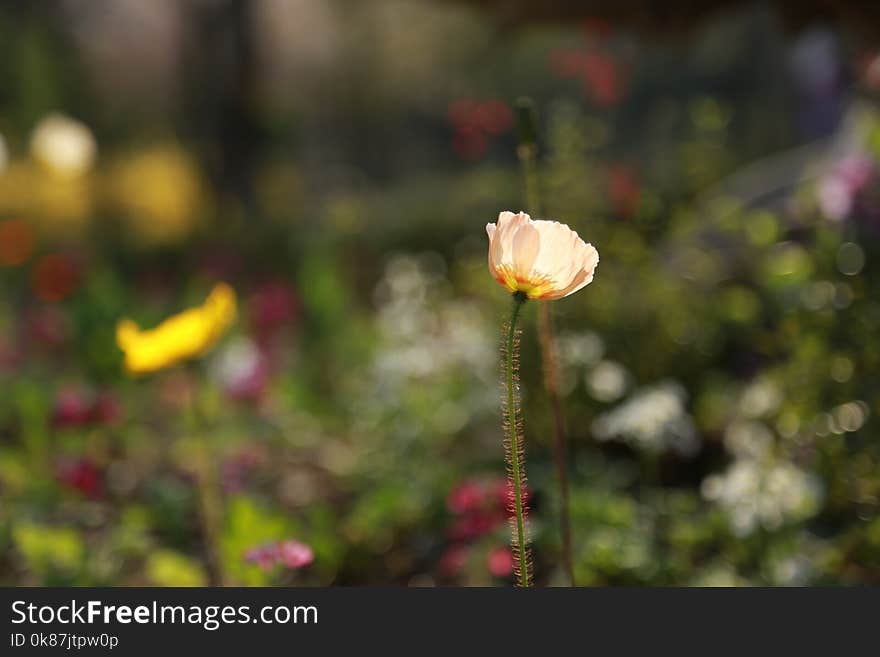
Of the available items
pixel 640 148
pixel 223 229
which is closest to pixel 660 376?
pixel 223 229

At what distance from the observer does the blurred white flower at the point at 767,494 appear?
6.49 ft

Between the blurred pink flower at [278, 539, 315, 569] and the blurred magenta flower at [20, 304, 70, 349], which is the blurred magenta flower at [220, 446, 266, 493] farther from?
the blurred magenta flower at [20, 304, 70, 349]

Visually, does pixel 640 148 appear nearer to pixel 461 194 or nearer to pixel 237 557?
pixel 461 194

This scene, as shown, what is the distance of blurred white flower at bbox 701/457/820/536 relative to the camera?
1979 mm

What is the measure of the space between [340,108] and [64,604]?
15.6 m

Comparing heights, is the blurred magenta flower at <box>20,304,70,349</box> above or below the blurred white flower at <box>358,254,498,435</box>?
above

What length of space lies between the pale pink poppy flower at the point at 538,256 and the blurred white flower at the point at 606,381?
1.47 m

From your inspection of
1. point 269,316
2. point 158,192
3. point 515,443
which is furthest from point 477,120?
point 158,192

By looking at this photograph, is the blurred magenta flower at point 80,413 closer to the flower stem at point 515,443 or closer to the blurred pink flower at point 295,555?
the blurred pink flower at point 295,555

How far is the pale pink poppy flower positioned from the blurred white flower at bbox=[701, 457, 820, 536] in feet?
3.75

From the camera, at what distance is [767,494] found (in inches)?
78.0

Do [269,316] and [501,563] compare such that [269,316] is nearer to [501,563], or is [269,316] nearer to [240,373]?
[240,373]

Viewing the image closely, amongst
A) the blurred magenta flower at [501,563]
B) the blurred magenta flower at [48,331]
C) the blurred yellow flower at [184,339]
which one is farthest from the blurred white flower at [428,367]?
the blurred magenta flower at [48,331]

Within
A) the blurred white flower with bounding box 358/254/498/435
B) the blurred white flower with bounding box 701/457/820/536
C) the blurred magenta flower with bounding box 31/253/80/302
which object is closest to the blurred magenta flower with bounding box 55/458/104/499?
the blurred white flower with bounding box 358/254/498/435
